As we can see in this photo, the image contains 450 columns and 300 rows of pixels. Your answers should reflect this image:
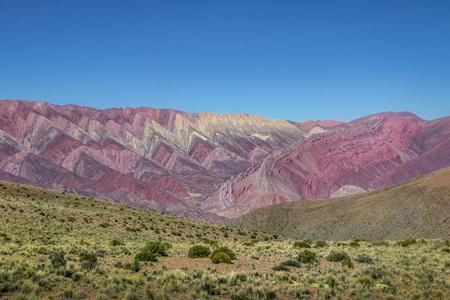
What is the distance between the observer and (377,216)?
252ft

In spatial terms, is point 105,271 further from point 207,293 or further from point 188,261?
point 188,261

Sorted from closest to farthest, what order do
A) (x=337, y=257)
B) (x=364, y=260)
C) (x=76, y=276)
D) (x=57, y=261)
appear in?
(x=76, y=276), (x=57, y=261), (x=364, y=260), (x=337, y=257)

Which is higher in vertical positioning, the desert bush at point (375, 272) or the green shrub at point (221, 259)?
the desert bush at point (375, 272)

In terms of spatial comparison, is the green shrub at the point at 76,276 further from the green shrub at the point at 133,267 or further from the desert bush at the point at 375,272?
the desert bush at the point at 375,272

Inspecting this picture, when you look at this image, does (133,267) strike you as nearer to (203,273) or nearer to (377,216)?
(203,273)

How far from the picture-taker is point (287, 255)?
93.4 ft

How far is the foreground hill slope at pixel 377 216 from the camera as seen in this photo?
66.1 metres

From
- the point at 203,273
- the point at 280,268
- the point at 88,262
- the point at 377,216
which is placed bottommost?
the point at 377,216

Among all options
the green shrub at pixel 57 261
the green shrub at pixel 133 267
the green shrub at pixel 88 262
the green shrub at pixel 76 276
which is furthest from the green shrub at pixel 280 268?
the green shrub at pixel 57 261

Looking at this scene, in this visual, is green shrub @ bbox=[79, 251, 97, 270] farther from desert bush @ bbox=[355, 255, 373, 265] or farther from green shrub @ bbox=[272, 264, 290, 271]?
desert bush @ bbox=[355, 255, 373, 265]

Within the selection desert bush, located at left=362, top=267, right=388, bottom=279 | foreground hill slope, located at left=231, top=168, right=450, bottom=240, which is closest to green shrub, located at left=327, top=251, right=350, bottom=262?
desert bush, located at left=362, top=267, right=388, bottom=279

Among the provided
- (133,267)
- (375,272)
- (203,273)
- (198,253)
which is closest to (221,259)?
(198,253)

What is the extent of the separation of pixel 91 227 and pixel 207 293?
91.2ft

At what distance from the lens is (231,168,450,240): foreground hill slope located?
217 ft
